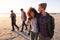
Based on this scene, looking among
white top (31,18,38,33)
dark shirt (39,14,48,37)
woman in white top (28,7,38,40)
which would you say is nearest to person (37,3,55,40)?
dark shirt (39,14,48,37)

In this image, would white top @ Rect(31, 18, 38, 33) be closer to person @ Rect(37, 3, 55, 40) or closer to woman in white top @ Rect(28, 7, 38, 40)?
woman in white top @ Rect(28, 7, 38, 40)

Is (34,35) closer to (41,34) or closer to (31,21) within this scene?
(31,21)

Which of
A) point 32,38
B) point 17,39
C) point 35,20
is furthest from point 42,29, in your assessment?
point 17,39

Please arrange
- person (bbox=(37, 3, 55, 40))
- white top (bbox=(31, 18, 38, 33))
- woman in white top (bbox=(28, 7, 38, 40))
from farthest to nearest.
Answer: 1. white top (bbox=(31, 18, 38, 33))
2. woman in white top (bbox=(28, 7, 38, 40))
3. person (bbox=(37, 3, 55, 40))

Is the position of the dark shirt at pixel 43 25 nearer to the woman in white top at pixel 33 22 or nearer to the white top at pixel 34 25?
the woman in white top at pixel 33 22

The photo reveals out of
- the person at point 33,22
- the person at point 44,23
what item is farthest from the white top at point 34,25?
the person at point 44,23

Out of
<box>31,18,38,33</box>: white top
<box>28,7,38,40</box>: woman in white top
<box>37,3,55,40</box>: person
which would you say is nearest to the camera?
<box>37,3,55,40</box>: person

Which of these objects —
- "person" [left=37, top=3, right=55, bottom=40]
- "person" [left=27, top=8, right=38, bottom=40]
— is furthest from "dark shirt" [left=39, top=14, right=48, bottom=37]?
"person" [left=27, top=8, right=38, bottom=40]

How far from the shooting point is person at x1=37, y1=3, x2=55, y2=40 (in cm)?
547

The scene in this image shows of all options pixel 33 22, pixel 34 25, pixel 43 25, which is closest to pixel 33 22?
pixel 33 22

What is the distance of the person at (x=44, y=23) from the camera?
5475 millimetres

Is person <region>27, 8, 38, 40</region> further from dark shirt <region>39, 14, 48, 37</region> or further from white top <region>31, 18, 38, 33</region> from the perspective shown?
dark shirt <region>39, 14, 48, 37</region>

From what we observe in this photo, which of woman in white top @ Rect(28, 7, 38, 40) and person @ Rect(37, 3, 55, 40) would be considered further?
woman in white top @ Rect(28, 7, 38, 40)

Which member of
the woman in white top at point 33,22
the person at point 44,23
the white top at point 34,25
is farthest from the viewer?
the white top at point 34,25
